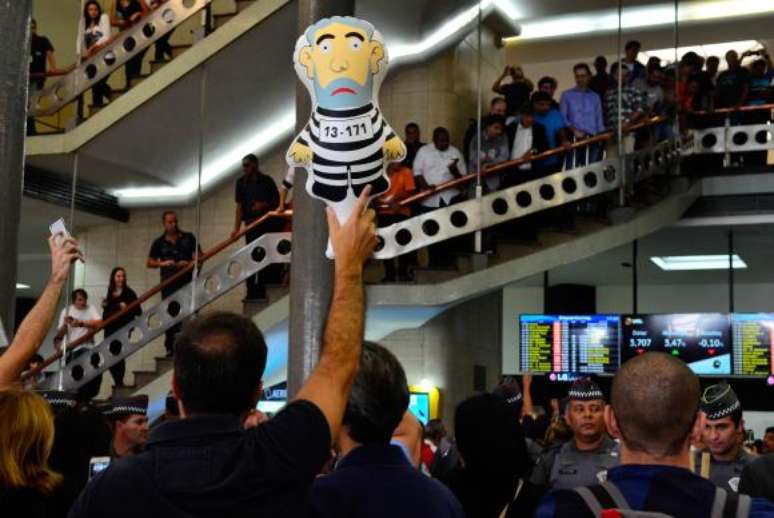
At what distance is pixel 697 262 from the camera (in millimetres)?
16328

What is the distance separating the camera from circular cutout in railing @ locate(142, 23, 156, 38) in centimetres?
1420

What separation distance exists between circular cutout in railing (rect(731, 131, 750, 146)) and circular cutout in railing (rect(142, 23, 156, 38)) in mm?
6856

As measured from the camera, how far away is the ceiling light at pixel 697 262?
635 inches

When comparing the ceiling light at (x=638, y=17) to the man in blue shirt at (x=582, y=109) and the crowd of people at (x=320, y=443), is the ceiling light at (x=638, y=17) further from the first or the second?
the crowd of people at (x=320, y=443)

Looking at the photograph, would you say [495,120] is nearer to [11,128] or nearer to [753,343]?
[753,343]

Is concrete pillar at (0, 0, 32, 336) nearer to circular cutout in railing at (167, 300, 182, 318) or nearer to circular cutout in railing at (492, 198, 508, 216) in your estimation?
circular cutout in railing at (167, 300, 182, 318)

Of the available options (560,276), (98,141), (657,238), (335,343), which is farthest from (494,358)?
(335,343)

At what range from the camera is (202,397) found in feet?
8.30

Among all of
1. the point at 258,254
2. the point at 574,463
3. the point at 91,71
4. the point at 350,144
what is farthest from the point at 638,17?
the point at 350,144

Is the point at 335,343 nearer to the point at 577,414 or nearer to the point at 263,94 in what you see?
the point at 577,414

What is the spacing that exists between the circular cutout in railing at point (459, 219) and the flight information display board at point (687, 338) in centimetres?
298

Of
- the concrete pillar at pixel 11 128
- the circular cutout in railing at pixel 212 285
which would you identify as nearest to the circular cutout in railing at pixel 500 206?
the circular cutout in railing at pixel 212 285

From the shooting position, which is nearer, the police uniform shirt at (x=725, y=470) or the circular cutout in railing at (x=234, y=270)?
the police uniform shirt at (x=725, y=470)

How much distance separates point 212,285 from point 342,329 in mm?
10524
